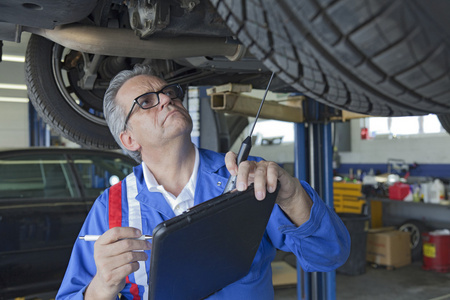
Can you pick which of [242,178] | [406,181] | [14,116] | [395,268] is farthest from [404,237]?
[14,116]

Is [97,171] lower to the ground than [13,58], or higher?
lower

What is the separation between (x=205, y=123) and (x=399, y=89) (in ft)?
9.69

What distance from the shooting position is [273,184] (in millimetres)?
815

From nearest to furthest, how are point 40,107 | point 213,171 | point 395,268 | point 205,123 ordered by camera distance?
point 213,171 < point 40,107 < point 205,123 < point 395,268

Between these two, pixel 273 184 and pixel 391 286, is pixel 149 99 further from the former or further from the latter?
pixel 391 286

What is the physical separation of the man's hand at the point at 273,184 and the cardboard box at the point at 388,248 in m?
3.80

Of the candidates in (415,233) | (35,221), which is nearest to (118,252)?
(35,221)

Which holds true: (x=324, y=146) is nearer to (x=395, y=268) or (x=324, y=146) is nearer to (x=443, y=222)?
(x=395, y=268)

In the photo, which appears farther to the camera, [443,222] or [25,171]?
[443,222]

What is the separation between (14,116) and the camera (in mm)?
11367

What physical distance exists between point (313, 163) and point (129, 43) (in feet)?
4.70


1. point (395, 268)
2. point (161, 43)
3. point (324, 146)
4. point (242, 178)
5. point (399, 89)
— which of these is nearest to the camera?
point (399, 89)

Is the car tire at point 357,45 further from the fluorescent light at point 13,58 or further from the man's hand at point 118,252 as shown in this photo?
the fluorescent light at point 13,58

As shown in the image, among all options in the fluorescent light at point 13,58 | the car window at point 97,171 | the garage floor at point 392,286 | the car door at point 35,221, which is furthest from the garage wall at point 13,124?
the garage floor at point 392,286
